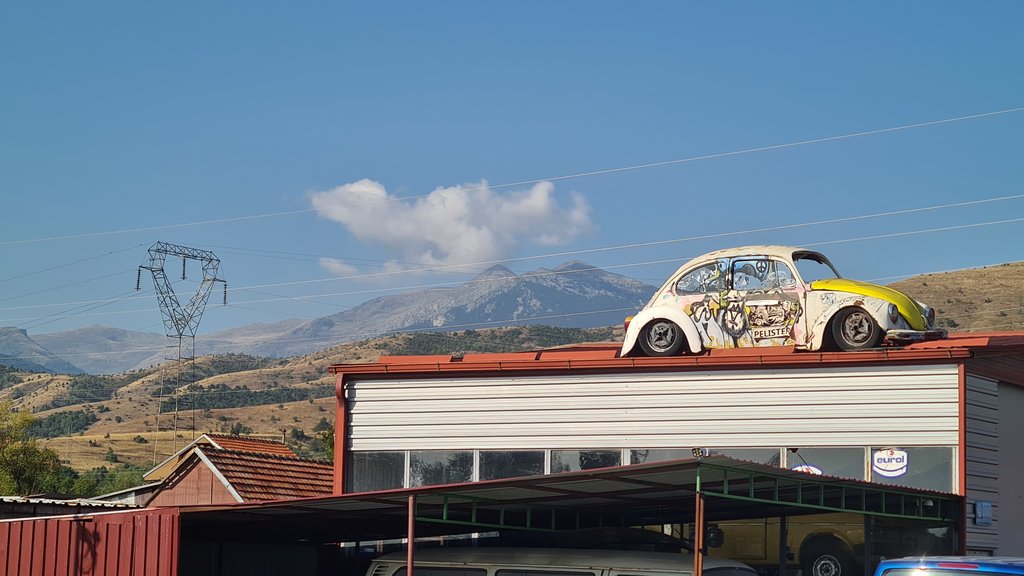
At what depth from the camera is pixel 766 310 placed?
2114cm

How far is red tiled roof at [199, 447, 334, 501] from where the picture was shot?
2844 centimetres

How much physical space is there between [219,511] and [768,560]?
27.7 ft

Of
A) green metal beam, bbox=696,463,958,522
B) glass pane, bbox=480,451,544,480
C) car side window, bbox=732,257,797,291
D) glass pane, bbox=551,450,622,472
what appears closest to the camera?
green metal beam, bbox=696,463,958,522

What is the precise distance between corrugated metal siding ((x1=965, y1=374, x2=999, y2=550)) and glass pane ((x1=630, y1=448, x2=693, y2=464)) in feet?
13.7

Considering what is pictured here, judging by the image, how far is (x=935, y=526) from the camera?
18.5 meters

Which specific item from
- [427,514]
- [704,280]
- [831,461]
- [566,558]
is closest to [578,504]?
[566,558]

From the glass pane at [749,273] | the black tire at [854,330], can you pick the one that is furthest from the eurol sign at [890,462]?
the glass pane at [749,273]

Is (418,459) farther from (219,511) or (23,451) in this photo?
(23,451)

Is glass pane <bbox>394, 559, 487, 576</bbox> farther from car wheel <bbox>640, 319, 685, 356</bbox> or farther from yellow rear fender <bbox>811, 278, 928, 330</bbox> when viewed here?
yellow rear fender <bbox>811, 278, 928, 330</bbox>

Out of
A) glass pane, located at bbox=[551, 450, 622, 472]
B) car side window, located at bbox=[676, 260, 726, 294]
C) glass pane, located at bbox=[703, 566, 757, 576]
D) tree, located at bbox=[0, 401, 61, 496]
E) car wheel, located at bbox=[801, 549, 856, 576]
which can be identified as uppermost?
car side window, located at bbox=[676, 260, 726, 294]

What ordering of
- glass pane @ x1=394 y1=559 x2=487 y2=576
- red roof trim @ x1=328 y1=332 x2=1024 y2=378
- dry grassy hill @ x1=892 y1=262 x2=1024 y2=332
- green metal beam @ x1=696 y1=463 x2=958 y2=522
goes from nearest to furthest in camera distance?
1. green metal beam @ x1=696 y1=463 x2=958 y2=522
2. glass pane @ x1=394 y1=559 x2=487 y2=576
3. red roof trim @ x1=328 y1=332 x2=1024 y2=378
4. dry grassy hill @ x1=892 y1=262 x2=1024 y2=332

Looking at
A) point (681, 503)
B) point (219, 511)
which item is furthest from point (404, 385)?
point (219, 511)

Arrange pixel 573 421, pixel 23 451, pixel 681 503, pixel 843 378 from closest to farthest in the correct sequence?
pixel 681 503 → pixel 843 378 → pixel 573 421 → pixel 23 451

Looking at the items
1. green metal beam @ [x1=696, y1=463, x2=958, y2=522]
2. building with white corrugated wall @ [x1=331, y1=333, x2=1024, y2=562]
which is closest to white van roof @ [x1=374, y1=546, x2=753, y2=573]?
green metal beam @ [x1=696, y1=463, x2=958, y2=522]
